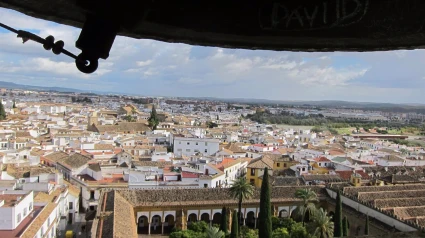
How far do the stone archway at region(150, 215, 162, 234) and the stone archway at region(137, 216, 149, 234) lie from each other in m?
0.28

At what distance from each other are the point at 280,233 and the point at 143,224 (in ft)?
26.2

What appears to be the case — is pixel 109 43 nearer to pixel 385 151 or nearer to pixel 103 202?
pixel 103 202

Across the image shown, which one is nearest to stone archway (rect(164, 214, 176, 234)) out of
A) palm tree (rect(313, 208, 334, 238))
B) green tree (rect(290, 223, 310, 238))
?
green tree (rect(290, 223, 310, 238))

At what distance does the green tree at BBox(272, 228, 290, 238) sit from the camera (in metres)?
18.6

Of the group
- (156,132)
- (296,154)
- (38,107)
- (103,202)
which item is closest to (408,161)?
(296,154)

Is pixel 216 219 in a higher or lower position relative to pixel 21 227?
lower

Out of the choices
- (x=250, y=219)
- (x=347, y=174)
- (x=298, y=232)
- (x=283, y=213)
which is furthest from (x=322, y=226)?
(x=347, y=174)

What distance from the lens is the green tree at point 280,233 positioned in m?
18.6

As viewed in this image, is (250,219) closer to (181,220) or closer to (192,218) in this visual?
(192,218)

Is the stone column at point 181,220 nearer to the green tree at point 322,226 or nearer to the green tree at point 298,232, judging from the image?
the green tree at point 298,232

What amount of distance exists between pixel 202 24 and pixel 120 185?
937 inches

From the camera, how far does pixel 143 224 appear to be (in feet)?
75.2

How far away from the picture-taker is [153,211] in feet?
71.4

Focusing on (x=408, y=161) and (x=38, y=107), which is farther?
(x=38, y=107)
